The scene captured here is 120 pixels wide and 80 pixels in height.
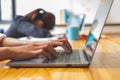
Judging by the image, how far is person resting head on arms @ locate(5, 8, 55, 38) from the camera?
2086 mm

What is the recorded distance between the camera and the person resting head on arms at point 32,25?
6.84 feet

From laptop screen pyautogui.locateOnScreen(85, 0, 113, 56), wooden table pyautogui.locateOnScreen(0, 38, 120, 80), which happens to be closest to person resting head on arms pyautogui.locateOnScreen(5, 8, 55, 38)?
laptop screen pyautogui.locateOnScreen(85, 0, 113, 56)

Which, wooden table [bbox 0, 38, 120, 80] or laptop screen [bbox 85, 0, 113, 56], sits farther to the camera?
laptop screen [bbox 85, 0, 113, 56]

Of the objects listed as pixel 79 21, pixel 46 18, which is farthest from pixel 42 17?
pixel 79 21

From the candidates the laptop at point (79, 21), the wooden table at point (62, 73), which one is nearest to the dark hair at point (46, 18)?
the laptop at point (79, 21)

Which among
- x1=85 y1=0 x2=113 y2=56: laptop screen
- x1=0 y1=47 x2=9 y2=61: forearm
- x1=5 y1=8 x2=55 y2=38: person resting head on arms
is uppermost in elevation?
x1=85 y1=0 x2=113 y2=56: laptop screen

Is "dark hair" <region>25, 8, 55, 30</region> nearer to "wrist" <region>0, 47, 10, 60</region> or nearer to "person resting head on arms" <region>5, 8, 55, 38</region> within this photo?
"person resting head on arms" <region>5, 8, 55, 38</region>

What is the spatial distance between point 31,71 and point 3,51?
0.17 meters

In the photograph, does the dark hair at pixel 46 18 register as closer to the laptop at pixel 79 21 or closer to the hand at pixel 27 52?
the laptop at pixel 79 21

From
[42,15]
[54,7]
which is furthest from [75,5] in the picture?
[42,15]

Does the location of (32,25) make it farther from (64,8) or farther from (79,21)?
(64,8)

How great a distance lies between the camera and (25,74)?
1.88 ft

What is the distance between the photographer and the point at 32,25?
2.12 metres

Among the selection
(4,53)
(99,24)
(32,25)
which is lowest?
(32,25)
